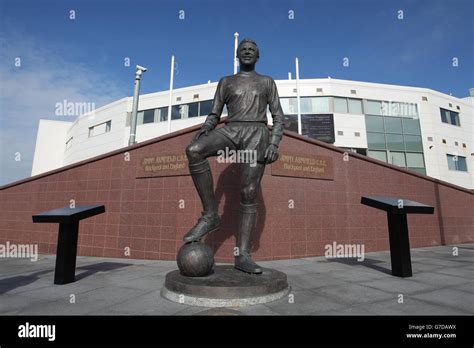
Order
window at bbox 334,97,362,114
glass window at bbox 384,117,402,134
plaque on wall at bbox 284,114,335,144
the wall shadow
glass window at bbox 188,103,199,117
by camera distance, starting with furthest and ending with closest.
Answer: glass window at bbox 188,103,199,117 < glass window at bbox 384,117,402,134 < window at bbox 334,97,362,114 < plaque on wall at bbox 284,114,335,144 < the wall shadow

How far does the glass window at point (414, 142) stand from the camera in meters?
23.6

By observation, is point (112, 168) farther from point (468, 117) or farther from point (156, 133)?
point (468, 117)

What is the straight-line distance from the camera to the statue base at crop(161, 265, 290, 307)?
10.9ft

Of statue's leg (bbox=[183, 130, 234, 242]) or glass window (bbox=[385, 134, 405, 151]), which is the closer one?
statue's leg (bbox=[183, 130, 234, 242])

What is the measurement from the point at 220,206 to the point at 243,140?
285 cm

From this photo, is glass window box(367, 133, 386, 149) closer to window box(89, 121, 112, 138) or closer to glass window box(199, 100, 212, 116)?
glass window box(199, 100, 212, 116)

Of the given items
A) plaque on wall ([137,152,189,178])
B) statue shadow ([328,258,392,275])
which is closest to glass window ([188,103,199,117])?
plaque on wall ([137,152,189,178])

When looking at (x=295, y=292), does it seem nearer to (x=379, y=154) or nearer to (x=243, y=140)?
(x=243, y=140)

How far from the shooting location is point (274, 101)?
4500mm

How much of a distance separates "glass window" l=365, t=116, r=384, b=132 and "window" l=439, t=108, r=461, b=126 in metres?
6.25

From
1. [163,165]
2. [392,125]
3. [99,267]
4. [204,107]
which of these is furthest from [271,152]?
[392,125]

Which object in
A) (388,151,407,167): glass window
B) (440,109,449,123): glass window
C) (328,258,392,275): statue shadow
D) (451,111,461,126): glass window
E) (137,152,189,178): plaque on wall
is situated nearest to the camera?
→ (328,258,392,275): statue shadow

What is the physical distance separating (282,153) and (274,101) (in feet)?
10.1
